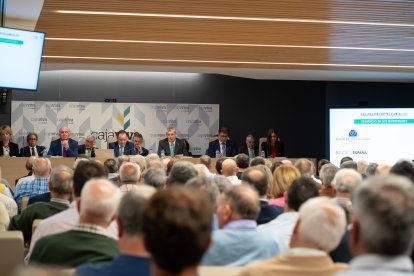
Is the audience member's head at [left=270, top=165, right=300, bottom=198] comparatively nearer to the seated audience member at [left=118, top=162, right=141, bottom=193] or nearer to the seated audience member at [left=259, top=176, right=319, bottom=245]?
the seated audience member at [left=118, top=162, right=141, bottom=193]

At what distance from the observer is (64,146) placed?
11844mm

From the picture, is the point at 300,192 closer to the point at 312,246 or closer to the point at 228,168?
the point at 312,246

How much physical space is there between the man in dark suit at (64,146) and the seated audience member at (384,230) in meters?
10.1

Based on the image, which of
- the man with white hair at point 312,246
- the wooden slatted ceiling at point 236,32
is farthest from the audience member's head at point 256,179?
the wooden slatted ceiling at point 236,32

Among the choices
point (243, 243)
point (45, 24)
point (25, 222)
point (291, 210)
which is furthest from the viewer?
point (45, 24)

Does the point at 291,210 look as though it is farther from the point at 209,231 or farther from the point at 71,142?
the point at 71,142

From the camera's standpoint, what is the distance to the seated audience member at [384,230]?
1.96m

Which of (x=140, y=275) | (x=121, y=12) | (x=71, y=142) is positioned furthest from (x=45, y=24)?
(x=140, y=275)

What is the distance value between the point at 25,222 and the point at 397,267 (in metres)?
3.57

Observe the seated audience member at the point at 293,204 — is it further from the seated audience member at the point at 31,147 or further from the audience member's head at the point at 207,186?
the seated audience member at the point at 31,147

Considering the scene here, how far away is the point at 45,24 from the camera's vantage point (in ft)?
30.4

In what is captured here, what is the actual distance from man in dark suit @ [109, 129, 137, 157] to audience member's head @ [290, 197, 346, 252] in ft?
32.1

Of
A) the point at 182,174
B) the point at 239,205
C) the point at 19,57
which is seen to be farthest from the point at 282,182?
the point at 19,57

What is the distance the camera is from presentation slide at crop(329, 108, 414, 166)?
52.6ft
